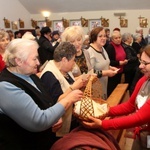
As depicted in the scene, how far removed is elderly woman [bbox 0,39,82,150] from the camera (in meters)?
1.43

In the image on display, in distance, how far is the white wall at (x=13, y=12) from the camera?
32.2 ft

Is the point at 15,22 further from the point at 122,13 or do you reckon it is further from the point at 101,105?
the point at 101,105

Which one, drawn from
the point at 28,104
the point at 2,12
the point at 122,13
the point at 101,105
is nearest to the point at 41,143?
the point at 28,104

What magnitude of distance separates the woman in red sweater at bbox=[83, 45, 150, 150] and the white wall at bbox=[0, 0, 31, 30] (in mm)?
8648

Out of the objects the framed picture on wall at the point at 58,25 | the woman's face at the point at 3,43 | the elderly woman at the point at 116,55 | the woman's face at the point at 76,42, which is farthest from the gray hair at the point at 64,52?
the framed picture on wall at the point at 58,25

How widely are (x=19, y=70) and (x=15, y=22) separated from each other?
9489 mm

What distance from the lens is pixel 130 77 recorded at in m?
5.18

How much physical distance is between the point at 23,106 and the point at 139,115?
2.64 feet

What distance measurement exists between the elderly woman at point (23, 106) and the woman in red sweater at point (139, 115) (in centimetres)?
Answer: 30

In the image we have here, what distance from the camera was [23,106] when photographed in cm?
143

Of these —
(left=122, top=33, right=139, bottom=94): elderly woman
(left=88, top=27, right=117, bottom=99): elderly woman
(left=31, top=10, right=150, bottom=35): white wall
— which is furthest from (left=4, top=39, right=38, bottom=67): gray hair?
(left=31, top=10, right=150, bottom=35): white wall

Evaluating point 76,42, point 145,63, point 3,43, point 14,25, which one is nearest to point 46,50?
point 3,43

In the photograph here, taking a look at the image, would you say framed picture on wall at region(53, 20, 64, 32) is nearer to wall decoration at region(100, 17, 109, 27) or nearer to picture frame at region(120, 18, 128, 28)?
wall decoration at region(100, 17, 109, 27)

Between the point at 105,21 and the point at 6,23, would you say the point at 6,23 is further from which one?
the point at 105,21
